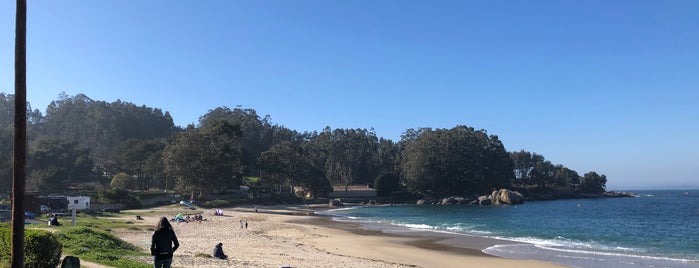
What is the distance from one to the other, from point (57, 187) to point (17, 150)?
74.3 metres

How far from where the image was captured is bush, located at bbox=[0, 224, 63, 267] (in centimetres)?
1130

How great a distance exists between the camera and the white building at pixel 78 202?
49594mm

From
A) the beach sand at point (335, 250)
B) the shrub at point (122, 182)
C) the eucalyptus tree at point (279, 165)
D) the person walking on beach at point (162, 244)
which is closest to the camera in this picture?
the person walking on beach at point (162, 244)

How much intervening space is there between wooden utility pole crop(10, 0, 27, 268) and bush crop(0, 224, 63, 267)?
2176mm

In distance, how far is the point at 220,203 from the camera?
7875cm

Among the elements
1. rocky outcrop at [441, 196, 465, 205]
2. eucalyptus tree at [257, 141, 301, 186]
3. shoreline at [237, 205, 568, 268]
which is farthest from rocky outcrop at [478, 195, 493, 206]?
shoreline at [237, 205, 568, 268]

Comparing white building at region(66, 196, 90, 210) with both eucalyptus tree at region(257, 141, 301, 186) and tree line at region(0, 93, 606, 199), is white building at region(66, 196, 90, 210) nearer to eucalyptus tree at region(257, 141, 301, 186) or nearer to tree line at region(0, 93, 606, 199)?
tree line at region(0, 93, 606, 199)

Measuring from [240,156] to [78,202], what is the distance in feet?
142

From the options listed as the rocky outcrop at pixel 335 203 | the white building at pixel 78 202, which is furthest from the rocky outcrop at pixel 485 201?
the white building at pixel 78 202

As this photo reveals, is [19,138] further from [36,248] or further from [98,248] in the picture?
[98,248]

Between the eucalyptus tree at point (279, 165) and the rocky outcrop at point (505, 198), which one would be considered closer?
the eucalyptus tree at point (279, 165)

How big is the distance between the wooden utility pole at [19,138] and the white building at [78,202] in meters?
44.9

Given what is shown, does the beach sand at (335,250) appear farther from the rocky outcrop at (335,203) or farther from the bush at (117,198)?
the rocky outcrop at (335,203)

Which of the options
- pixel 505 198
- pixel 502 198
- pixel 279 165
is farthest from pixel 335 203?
pixel 505 198
